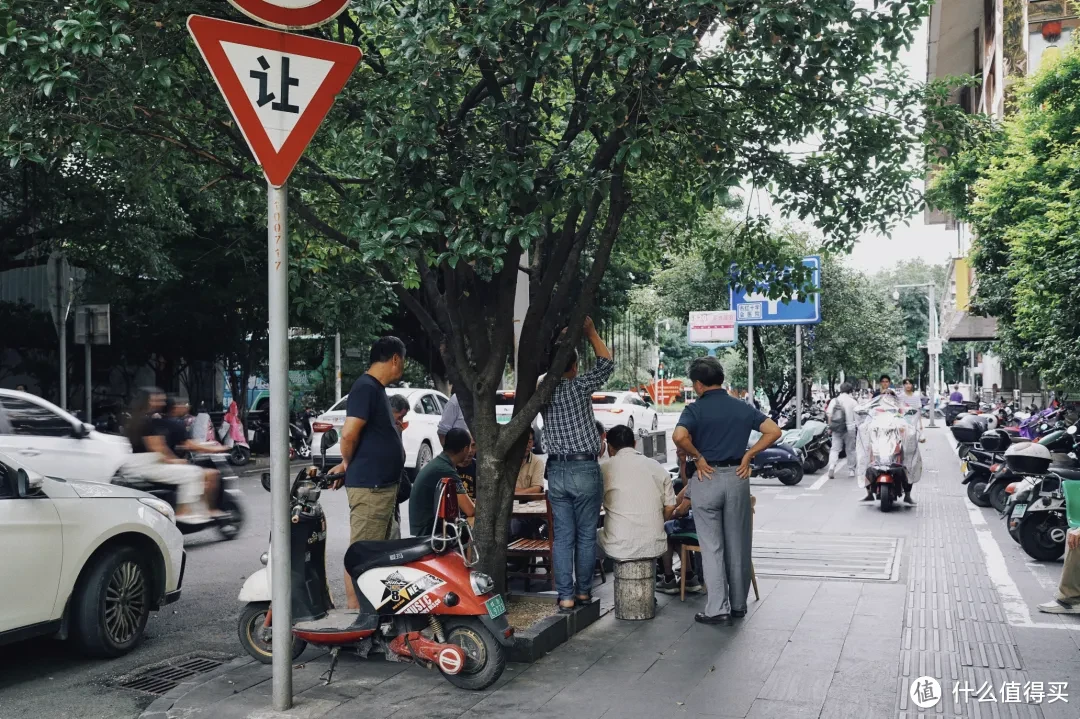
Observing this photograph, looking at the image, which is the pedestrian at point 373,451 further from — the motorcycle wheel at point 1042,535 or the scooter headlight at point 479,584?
the motorcycle wheel at point 1042,535

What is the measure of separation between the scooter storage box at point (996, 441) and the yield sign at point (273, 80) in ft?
39.4

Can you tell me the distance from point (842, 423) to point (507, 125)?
13404mm

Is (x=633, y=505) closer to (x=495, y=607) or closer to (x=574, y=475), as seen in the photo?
(x=574, y=475)

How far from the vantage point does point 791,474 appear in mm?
17781

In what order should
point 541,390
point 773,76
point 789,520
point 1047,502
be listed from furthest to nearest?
point 789,520 < point 1047,502 < point 773,76 < point 541,390

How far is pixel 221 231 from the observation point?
2295 cm

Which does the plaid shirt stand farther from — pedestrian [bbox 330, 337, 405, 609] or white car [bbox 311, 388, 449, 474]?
white car [bbox 311, 388, 449, 474]

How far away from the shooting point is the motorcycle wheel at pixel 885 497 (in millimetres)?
13844

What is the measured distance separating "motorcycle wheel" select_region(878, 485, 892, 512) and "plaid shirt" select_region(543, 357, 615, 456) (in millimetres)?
7940

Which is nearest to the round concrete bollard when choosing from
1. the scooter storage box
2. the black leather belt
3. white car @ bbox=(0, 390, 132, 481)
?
the black leather belt

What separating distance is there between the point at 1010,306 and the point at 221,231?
1712 cm

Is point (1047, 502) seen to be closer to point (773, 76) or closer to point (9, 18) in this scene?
point (773, 76)

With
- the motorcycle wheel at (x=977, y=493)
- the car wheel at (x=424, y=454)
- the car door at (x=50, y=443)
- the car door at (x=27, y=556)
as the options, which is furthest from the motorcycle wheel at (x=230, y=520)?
the motorcycle wheel at (x=977, y=493)

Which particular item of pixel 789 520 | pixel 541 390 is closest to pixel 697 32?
pixel 541 390
